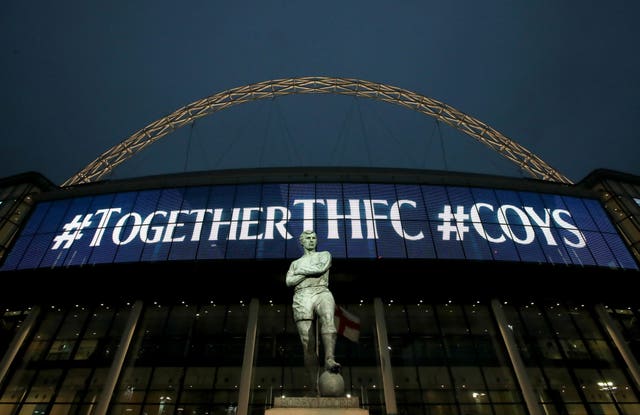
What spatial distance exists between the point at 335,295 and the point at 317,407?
1903 centimetres

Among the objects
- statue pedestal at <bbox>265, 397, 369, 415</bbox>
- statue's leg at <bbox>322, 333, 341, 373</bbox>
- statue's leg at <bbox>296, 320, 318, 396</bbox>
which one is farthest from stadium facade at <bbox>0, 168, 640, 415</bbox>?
statue pedestal at <bbox>265, 397, 369, 415</bbox>

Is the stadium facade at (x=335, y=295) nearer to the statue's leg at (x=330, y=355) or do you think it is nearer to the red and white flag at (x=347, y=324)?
the red and white flag at (x=347, y=324)

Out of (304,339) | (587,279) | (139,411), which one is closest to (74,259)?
(139,411)

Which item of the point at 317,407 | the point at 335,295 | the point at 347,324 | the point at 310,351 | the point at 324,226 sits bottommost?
the point at 317,407

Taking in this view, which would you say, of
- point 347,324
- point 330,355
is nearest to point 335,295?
point 347,324

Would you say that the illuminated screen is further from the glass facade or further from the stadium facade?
the glass facade

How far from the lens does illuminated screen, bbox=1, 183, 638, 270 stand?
26.3 metres

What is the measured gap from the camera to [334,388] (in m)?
8.12

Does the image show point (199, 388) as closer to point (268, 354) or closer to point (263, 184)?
point (268, 354)

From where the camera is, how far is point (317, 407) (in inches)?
305

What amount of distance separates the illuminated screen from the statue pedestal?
57.7ft

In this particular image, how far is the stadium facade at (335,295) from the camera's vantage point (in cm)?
2317

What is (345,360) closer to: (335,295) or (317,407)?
(335,295)

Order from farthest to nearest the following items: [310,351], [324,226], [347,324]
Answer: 1. [324,226]
2. [347,324]
3. [310,351]
